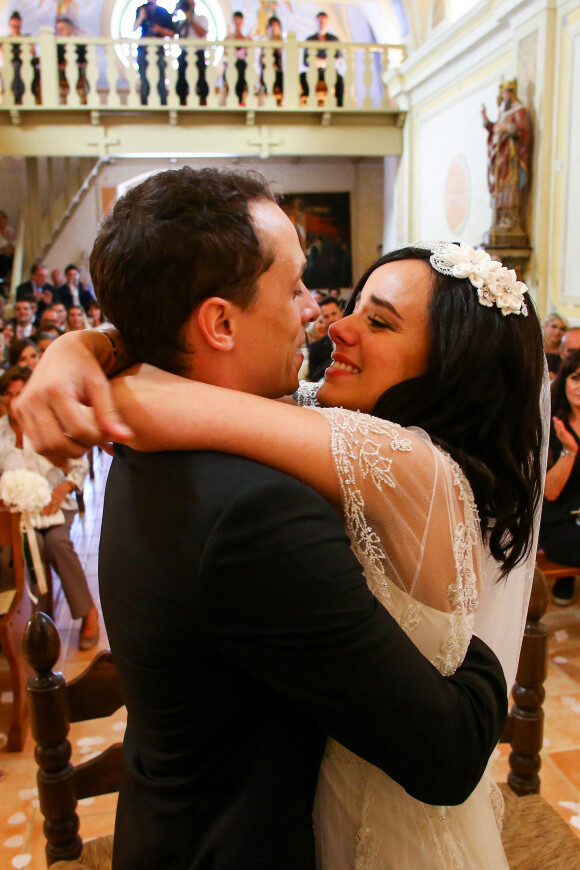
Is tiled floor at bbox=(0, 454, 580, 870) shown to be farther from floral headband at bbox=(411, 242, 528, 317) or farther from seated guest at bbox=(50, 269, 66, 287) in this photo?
seated guest at bbox=(50, 269, 66, 287)

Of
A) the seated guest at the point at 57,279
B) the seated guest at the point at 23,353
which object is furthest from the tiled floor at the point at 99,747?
the seated guest at the point at 57,279

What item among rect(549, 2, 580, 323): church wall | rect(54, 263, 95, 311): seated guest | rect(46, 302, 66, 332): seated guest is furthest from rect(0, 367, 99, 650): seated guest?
rect(54, 263, 95, 311): seated guest

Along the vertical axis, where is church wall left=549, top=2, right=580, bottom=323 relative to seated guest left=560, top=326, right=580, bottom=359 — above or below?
above

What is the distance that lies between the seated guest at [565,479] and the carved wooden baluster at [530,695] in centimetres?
260

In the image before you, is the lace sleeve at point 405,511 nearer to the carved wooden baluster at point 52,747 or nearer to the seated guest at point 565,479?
the carved wooden baluster at point 52,747

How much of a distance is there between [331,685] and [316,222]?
16569mm

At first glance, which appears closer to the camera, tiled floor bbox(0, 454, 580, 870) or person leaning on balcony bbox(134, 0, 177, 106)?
tiled floor bbox(0, 454, 580, 870)

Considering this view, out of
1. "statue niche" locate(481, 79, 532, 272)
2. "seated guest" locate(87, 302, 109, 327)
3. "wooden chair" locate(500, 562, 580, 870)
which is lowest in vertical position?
"wooden chair" locate(500, 562, 580, 870)

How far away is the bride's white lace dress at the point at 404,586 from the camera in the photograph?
1.05 metres

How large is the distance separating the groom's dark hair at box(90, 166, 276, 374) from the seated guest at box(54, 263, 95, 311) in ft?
44.1

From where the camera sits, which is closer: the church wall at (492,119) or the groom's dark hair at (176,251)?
the groom's dark hair at (176,251)

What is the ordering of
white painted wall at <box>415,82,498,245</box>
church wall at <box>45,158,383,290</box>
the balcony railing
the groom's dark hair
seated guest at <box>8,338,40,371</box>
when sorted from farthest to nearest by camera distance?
church wall at <box>45,158,383,290</box>, the balcony railing, white painted wall at <box>415,82,498,245</box>, seated guest at <box>8,338,40,371</box>, the groom's dark hair

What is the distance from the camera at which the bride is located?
99 centimetres

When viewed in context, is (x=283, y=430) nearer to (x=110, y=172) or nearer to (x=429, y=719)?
(x=429, y=719)
